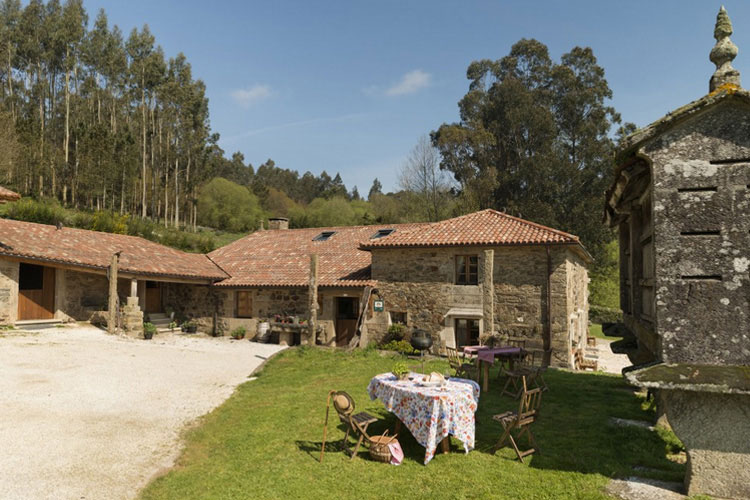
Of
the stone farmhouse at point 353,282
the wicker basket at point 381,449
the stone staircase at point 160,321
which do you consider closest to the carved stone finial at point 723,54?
the wicker basket at point 381,449

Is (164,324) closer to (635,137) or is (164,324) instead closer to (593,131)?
(635,137)

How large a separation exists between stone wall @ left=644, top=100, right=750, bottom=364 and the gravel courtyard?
264 inches

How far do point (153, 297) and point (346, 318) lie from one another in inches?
380

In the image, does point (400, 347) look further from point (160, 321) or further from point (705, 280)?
point (705, 280)

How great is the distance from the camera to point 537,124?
37.3 meters

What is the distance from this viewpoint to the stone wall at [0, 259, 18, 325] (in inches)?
627

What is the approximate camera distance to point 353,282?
17.5 meters

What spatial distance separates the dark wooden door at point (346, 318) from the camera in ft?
61.1

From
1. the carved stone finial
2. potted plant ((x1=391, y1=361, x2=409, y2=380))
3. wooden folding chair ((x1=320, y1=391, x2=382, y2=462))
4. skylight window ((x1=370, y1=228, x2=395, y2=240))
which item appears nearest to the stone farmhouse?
skylight window ((x1=370, y1=228, x2=395, y2=240))

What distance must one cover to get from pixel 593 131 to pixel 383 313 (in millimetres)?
28862

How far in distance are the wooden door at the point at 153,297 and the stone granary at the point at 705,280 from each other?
69.2ft

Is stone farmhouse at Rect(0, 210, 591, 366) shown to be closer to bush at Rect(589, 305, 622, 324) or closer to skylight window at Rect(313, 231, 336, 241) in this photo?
skylight window at Rect(313, 231, 336, 241)

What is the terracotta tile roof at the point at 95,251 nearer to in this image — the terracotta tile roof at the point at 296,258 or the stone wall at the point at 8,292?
the stone wall at the point at 8,292

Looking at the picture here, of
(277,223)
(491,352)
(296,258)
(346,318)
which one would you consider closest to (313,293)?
(346,318)
